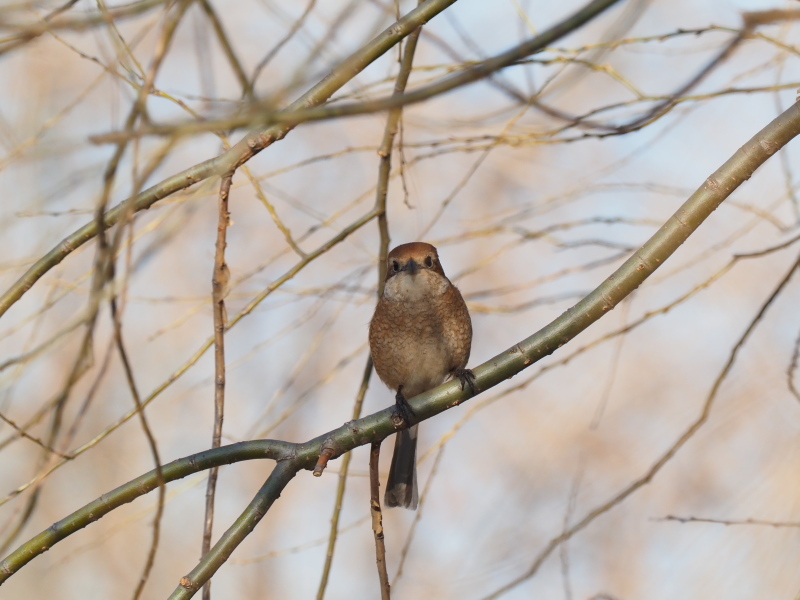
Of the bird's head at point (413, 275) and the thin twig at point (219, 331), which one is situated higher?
the bird's head at point (413, 275)

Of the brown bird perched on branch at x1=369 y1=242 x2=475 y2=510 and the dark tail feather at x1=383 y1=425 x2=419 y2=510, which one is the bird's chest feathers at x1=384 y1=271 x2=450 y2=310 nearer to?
the brown bird perched on branch at x1=369 y1=242 x2=475 y2=510

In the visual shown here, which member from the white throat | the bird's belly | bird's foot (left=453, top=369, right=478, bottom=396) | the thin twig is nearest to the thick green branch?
the thin twig

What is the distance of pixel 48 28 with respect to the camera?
1.49 m

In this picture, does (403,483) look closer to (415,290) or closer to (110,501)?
(415,290)

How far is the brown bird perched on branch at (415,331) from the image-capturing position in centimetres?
378

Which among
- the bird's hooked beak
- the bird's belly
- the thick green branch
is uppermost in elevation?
the bird's hooked beak

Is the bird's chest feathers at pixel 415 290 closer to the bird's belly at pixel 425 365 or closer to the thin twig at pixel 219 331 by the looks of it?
the bird's belly at pixel 425 365

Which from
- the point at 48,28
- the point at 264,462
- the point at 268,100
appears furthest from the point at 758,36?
the point at 264,462

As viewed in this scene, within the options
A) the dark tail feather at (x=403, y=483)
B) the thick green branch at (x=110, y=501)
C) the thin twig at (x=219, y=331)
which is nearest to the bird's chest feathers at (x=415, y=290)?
the dark tail feather at (x=403, y=483)

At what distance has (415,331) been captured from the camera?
380cm

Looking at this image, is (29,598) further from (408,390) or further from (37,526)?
(408,390)

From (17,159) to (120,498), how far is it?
1137 mm

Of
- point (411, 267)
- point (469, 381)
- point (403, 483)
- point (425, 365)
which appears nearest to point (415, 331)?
point (425, 365)

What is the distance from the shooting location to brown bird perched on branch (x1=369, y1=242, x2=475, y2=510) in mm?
3781
